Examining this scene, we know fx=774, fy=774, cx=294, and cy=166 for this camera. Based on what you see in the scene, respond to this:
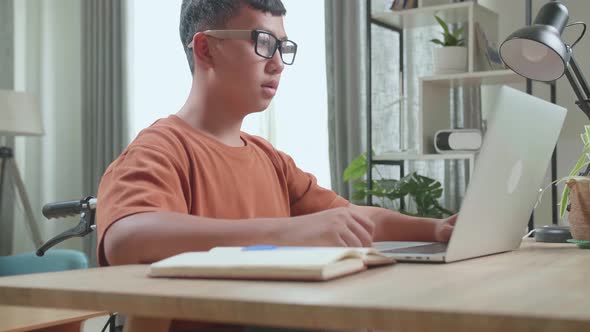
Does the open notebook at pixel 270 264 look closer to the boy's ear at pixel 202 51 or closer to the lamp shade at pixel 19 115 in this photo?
the boy's ear at pixel 202 51

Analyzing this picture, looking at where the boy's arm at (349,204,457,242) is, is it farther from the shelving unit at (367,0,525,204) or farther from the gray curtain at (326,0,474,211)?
the gray curtain at (326,0,474,211)

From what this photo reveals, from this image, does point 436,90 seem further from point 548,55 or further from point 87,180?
point 87,180

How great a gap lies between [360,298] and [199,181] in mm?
728

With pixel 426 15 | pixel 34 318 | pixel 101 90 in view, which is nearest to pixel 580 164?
pixel 34 318

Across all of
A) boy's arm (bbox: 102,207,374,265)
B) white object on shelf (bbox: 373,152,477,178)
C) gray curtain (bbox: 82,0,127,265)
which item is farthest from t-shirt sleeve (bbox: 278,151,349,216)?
gray curtain (bbox: 82,0,127,265)

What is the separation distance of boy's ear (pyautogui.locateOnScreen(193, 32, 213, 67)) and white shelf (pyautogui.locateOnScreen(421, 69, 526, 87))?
1827 mm

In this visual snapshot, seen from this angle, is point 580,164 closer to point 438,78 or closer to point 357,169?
point 438,78

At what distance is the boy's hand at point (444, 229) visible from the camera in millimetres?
1313

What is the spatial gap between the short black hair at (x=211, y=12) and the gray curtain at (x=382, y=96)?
2041mm

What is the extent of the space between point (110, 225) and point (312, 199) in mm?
671

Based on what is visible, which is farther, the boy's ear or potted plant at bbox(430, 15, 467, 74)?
potted plant at bbox(430, 15, 467, 74)

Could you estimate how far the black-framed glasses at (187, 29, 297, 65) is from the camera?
4.57ft

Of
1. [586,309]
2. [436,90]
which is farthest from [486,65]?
[586,309]

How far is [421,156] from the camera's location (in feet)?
10.5
